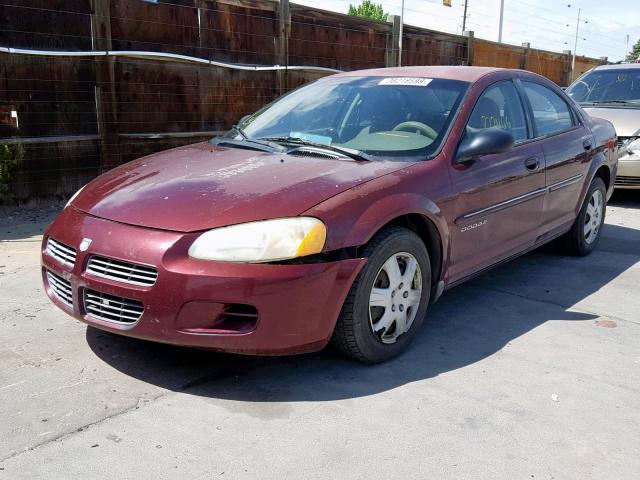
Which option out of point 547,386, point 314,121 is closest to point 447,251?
point 547,386

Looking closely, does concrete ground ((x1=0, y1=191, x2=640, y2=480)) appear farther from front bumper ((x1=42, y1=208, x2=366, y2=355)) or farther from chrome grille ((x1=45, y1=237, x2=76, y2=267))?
chrome grille ((x1=45, y1=237, x2=76, y2=267))

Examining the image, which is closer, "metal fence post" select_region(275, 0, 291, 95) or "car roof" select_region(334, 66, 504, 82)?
"car roof" select_region(334, 66, 504, 82)

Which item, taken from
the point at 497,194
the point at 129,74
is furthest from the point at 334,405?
the point at 129,74

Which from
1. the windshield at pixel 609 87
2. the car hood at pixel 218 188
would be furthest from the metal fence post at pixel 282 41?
the car hood at pixel 218 188

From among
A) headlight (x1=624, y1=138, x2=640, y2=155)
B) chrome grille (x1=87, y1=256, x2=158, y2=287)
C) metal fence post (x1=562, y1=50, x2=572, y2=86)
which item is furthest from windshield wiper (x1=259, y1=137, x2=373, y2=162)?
metal fence post (x1=562, y1=50, x2=572, y2=86)

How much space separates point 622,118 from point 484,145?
17.8 feet

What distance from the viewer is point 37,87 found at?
22.6ft

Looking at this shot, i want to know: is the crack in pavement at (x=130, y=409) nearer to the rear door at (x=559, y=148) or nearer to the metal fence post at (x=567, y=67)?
the rear door at (x=559, y=148)

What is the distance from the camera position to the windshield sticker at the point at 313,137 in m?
4.04

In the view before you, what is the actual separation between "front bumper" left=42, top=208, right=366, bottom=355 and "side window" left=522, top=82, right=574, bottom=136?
8.19ft

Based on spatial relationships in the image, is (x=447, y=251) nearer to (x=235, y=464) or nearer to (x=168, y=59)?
(x=235, y=464)

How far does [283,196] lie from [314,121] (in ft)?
4.19

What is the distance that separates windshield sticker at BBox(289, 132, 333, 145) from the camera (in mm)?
4043

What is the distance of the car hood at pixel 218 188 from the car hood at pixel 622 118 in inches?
224
